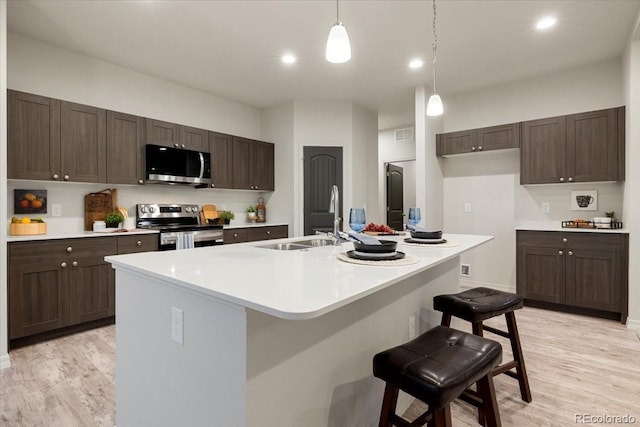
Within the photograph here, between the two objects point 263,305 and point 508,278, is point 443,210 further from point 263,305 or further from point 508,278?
point 263,305

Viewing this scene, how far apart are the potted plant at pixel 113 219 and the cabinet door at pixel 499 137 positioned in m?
4.33

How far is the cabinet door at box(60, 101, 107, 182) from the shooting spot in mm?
3191

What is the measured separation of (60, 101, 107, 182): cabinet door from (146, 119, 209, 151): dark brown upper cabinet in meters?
0.49

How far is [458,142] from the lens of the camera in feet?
15.0

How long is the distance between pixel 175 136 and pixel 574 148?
4.54 meters

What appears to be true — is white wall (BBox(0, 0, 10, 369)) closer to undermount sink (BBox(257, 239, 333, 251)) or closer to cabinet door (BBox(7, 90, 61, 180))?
cabinet door (BBox(7, 90, 61, 180))

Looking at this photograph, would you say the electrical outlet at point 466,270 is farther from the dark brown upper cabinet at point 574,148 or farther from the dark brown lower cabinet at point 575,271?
the dark brown upper cabinet at point 574,148

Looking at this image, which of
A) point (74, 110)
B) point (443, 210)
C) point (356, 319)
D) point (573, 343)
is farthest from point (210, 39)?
point (573, 343)

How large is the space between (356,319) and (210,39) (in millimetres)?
3025

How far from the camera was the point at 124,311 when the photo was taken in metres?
1.57

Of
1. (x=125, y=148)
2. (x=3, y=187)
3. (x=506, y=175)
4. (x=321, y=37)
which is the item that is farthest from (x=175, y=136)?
(x=506, y=175)

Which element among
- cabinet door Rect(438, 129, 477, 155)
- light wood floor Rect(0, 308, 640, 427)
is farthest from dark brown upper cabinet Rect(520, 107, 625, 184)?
light wood floor Rect(0, 308, 640, 427)

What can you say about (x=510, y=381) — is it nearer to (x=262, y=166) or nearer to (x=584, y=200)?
(x=584, y=200)

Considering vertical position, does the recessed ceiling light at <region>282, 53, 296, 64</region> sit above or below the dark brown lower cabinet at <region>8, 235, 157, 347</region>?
above
